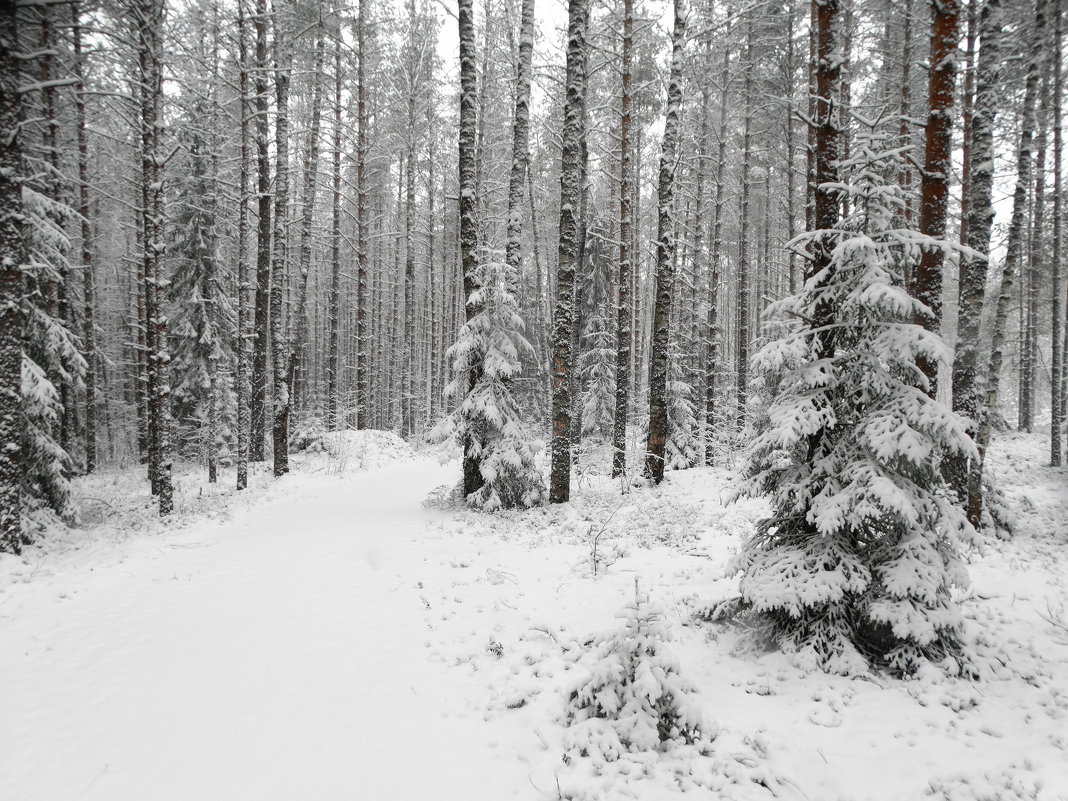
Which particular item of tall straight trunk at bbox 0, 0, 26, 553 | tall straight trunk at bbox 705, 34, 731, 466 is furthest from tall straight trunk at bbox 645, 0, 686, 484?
tall straight trunk at bbox 0, 0, 26, 553

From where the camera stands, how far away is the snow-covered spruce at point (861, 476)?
4.98m

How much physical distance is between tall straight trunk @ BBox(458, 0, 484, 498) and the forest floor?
2.05 meters

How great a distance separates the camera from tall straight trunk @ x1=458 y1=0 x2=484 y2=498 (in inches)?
452

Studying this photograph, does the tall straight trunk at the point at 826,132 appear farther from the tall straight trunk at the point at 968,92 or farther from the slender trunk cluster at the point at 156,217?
the slender trunk cluster at the point at 156,217

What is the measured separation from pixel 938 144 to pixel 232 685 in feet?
36.6

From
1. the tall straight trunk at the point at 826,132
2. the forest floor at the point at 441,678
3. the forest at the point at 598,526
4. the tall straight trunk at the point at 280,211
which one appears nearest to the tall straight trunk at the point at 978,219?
the forest at the point at 598,526

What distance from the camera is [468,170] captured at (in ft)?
38.8

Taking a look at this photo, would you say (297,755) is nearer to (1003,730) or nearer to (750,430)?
(1003,730)

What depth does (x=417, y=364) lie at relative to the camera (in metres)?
37.3

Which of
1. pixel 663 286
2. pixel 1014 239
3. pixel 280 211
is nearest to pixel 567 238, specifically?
pixel 663 286

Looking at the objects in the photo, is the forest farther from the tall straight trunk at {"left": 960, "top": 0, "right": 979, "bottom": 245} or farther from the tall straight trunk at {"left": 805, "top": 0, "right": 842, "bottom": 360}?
the tall straight trunk at {"left": 960, "top": 0, "right": 979, "bottom": 245}

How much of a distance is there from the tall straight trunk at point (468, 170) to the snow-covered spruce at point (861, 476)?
7073 mm

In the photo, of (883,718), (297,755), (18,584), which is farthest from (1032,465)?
(18,584)

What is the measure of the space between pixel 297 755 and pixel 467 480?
786 centimetres
